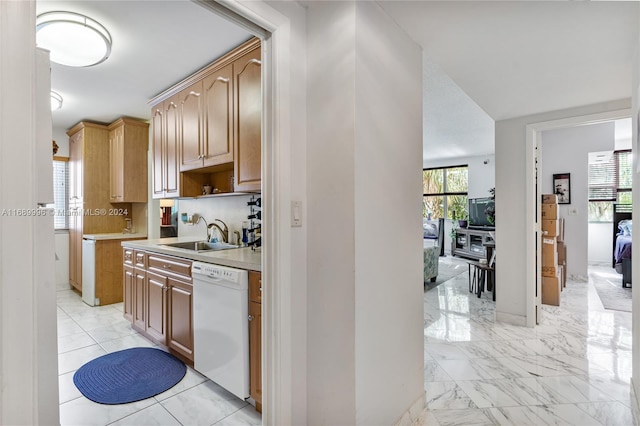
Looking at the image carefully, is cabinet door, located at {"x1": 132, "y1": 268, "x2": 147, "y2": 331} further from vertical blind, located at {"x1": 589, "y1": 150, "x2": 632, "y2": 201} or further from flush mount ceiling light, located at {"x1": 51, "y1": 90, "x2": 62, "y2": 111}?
vertical blind, located at {"x1": 589, "y1": 150, "x2": 632, "y2": 201}

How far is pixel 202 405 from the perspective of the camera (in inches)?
79.8

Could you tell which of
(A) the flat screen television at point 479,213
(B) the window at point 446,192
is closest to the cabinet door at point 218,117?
(A) the flat screen television at point 479,213

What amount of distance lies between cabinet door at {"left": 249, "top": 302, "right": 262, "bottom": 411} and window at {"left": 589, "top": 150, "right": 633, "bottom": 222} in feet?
23.9

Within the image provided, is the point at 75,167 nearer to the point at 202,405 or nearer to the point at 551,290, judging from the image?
the point at 202,405

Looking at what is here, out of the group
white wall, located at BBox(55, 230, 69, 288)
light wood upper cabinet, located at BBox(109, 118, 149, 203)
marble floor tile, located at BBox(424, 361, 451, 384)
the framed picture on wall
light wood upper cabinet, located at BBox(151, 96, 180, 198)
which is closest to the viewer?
marble floor tile, located at BBox(424, 361, 451, 384)

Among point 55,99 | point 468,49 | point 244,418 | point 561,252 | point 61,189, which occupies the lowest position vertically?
point 244,418

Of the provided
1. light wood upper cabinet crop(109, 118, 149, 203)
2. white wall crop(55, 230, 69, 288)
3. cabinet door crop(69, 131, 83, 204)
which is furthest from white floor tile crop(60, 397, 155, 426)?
white wall crop(55, 230, 69, 288)

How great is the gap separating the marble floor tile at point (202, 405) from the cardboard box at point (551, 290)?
3869 millimetres

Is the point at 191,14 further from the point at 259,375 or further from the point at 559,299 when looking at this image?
the point at 559,299

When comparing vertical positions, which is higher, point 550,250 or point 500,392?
point 550,250

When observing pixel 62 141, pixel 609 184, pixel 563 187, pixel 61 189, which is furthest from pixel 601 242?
pixel 62 141

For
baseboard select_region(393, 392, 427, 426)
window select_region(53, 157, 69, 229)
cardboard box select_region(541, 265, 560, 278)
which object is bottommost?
baseboard select_region(393, 392, 427, 426)

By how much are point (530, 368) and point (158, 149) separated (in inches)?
159

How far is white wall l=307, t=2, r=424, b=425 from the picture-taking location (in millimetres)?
1409
